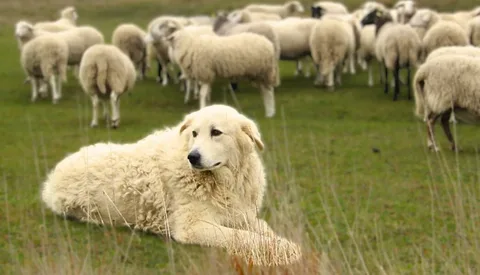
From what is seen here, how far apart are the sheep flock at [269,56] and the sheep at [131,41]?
0.02m

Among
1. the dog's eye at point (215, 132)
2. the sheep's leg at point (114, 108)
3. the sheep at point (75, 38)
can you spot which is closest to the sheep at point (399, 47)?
the sheep's leg at point (114, 108)

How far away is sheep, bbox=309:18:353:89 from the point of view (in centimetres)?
1948

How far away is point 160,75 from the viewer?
891 inches

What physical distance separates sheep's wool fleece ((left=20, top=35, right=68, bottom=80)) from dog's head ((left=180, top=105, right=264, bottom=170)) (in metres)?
11.9

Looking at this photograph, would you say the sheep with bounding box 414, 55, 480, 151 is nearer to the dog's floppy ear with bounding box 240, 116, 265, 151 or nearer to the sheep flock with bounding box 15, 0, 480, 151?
the sheep flock with bounding box 15, 0, 480, 151

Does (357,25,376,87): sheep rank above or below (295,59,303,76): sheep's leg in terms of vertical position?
above

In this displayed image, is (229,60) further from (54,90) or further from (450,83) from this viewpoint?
(450,83)

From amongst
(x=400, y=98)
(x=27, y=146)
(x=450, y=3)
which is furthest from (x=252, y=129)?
(x=450, y=3)

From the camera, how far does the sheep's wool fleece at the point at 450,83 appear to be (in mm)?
11141

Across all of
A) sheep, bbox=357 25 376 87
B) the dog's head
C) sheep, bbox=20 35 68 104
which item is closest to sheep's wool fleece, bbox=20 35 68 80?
sheep, bbox=20 35 68 104

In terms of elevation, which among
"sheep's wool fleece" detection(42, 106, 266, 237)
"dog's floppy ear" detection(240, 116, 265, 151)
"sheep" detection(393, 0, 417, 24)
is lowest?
"sheep" detection(393, 0, 417, 24)

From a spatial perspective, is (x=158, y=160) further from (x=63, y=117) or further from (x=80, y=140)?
(x=63, y=117)

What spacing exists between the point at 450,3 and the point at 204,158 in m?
34.1

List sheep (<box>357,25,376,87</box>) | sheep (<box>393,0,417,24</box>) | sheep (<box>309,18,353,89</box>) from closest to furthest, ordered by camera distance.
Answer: sheep (<box>309,18,353,89</box>), sheep (<box>357,25,376,87</box>), sheep (<box>393,0,417,24</box>)
